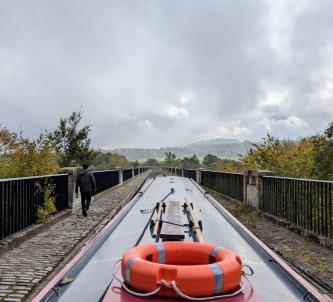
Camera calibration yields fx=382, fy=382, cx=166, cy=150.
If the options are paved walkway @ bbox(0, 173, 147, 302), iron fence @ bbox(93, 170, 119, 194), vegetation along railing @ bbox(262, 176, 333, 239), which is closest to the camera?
paved walkway @ bbox(0, 173, 147, 302)

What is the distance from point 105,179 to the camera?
68.8ft

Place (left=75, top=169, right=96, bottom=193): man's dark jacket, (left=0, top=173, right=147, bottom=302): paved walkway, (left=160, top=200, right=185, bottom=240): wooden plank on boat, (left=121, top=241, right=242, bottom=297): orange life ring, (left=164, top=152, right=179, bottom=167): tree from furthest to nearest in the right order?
(left=164, top=152, right=179, bottom=167): tree
(left=75, top=169, right=96, bottom=193): man's dark jacket
(left=0, top=173, right=147, bottom=302): paved walkway
(left=160, top=200, right=185, bottom=240): wooden plank on boat
(left=121, top=241, right=242, bottom=297): orange life ring

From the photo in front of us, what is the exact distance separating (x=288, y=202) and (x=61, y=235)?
576 centimetres

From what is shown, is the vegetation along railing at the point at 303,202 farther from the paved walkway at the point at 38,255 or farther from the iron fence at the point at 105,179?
the iron fence at the point at 105,179

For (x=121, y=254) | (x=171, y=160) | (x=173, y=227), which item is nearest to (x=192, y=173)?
(x=173, y=227)

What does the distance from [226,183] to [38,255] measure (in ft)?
38.3

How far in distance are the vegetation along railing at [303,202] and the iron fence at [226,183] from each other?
120 inches

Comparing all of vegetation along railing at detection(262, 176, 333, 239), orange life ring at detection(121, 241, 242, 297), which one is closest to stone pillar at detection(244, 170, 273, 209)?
vegetation along railing at detection(262, 176, 333, 239)

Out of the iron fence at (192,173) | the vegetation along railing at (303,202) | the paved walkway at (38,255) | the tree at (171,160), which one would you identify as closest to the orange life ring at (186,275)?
the paved walkway at (38,255)

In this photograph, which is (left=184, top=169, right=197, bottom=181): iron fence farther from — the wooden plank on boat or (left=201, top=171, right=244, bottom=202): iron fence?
the wooden plank on boat

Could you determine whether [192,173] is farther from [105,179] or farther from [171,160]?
[171,160]

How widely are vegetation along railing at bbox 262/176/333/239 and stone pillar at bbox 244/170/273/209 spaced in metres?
0.61

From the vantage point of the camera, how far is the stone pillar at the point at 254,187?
1240 cm

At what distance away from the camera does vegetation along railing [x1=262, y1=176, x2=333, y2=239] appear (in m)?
7.91
